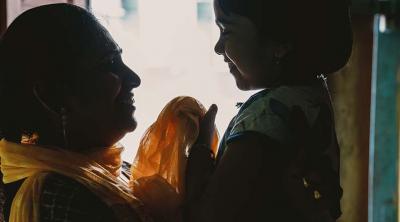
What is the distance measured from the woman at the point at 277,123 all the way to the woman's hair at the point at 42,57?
0.39 meters

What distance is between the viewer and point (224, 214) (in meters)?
1.14

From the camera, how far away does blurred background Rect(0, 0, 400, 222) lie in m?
2.75

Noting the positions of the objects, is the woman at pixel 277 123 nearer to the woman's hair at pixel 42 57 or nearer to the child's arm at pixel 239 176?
the child's arm at pixel 239 176

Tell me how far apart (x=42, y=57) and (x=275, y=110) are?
0.66 m

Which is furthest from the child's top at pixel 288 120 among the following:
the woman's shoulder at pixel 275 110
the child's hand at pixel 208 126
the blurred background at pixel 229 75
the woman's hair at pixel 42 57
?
the blurred background at pixel 229 75

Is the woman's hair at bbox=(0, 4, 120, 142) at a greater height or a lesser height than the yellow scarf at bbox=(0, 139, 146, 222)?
greater

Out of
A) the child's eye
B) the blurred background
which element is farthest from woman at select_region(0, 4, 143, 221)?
the blurred background

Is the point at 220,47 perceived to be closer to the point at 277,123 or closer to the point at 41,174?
the point at 277,123

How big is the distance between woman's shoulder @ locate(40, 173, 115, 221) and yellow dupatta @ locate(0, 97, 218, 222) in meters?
0.02

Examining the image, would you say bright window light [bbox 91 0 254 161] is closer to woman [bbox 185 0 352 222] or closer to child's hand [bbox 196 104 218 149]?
child's hand [bbox 196 104 218 149]

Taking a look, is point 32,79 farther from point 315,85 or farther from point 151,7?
point 151,7

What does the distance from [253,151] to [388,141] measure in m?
2.22

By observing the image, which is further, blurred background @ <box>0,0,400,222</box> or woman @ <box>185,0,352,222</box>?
blurred background @ <box>0,0,400,222</box>

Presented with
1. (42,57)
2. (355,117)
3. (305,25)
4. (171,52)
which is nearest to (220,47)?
(305,25)
